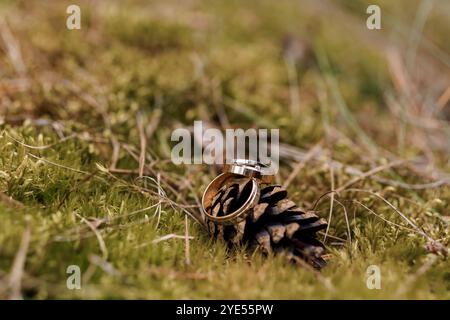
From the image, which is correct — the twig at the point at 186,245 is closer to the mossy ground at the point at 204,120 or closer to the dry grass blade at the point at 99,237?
the mossy ground at the point at 204,120

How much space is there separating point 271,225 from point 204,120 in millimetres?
1151

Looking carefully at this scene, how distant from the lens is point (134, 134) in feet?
7.55

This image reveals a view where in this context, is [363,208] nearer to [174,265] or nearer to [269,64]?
[174,265]

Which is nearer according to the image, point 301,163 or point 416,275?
point 416,275

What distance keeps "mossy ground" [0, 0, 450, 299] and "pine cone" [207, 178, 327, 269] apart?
0.06 metres

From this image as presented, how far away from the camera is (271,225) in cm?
159

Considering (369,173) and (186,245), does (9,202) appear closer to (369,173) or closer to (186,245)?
(186,245)

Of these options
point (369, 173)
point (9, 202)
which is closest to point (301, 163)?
point (369, 173)

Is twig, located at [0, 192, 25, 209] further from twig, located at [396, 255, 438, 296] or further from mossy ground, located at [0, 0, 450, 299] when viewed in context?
twig, located at [396, 255, 438, 296]

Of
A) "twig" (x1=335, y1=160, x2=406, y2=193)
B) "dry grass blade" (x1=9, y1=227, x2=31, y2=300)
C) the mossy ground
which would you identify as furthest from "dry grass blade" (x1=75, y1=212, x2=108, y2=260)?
"twig" (x1=335, y1=160, x2=406, y2=193)

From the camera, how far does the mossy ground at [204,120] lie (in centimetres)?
140

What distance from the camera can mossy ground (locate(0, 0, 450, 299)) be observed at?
1.40 m

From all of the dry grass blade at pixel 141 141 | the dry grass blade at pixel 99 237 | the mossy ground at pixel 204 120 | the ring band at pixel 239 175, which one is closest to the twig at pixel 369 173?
the mossy ground at pixel 204 120
